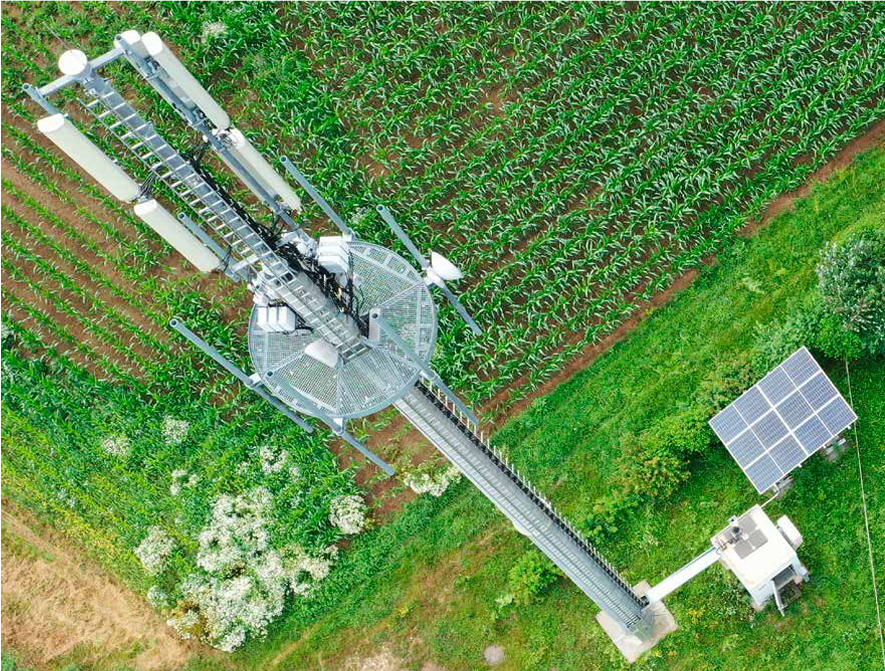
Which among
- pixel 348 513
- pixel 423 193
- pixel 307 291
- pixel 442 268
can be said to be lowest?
pixel 348 513

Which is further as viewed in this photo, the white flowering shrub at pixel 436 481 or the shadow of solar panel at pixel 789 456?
the white flowering shrub at pixel 436 481

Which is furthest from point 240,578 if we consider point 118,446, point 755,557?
point 755,557

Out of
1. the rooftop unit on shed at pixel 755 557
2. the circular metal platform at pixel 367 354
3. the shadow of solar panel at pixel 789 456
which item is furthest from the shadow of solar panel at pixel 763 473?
the circular metal platform at pixel 367 354

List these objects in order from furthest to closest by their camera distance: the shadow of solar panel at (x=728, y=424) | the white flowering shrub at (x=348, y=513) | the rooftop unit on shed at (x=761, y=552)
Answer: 1. the white flowering shrub at (x=348, y=513)
2. the shadow of solar panel at (x=728, y=424)
3. the rooftop unit on shed at (x=761, y=552)

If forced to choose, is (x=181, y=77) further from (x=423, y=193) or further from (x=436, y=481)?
(x=436, y=481)

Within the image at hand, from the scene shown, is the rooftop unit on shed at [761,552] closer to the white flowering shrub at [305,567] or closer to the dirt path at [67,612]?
the white flowering shrub at [305,567]

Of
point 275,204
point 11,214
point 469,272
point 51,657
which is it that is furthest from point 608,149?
point 51,657

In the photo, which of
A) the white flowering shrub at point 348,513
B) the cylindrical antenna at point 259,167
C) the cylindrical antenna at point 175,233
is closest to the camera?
the cylindrical antenna at point 175,233
